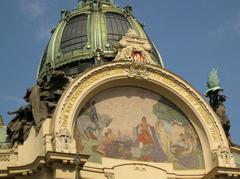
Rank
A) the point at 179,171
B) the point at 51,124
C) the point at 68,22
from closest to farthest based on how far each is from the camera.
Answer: the point at 51,124 < the point at 179,171 < the point at 68,22

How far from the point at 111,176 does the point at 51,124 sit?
250cm

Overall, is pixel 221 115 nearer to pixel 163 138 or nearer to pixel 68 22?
pixel 163 138

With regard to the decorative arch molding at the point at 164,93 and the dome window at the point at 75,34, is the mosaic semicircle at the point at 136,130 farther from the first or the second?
the dome window at the point at 75,34

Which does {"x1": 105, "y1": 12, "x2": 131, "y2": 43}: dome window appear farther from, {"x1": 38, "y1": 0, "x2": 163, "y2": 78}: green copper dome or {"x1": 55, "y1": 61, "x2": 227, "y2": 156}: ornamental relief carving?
{"x1": 55, "y1": 61, "x2": 227, "y2": 156}: ornamental relief carving

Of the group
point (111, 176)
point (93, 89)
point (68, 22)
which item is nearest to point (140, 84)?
point (93, 89)

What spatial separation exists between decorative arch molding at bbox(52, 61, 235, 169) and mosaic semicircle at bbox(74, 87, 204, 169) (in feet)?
0.90

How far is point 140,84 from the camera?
22125mm

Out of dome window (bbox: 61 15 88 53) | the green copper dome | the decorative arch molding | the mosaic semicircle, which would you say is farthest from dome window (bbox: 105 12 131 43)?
the mosaic semicircle

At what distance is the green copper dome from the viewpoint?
Result: 89.5ft

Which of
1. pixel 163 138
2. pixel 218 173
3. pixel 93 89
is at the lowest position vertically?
pixel 218 173

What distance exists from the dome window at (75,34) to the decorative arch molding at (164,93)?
656 cm

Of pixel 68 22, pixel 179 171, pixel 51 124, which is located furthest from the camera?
pixel 68 22

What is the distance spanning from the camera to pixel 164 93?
73.0 ft

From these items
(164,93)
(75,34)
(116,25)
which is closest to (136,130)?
(164,93)
